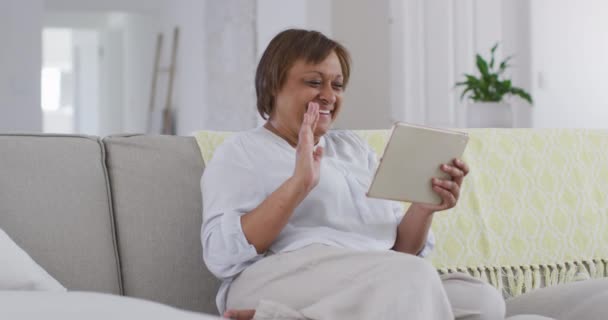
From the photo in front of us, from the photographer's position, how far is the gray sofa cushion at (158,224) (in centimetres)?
176

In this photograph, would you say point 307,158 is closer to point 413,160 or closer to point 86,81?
point 413,160

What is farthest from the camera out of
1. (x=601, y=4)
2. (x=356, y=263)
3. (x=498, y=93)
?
(x=601, y=4)

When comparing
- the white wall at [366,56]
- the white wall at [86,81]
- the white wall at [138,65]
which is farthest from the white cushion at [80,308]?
the white wall at [86,81]

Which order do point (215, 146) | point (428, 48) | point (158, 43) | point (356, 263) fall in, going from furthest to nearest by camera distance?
point (158, 43)
point (428, 48)
point (215, 146)
point (356, 263)

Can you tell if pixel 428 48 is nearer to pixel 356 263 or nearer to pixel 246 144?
pixel 246 144

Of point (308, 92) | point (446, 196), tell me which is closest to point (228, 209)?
point (308, 92)

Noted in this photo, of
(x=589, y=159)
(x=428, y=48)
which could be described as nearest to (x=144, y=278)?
(x=589, y=159)

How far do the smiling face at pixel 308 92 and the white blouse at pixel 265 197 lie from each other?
0.06 m

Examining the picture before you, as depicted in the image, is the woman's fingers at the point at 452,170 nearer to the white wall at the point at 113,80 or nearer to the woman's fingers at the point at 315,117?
the woman's fingers at the point at 315,117

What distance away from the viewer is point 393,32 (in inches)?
191

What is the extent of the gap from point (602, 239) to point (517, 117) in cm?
283

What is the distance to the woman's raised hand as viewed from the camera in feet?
5.12

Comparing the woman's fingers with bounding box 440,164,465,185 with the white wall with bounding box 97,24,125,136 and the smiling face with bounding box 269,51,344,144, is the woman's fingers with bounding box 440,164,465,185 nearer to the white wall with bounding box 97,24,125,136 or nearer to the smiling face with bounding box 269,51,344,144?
the smiling face with bounding box 269,51,344,144

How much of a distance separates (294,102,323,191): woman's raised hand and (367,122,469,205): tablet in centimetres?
10
